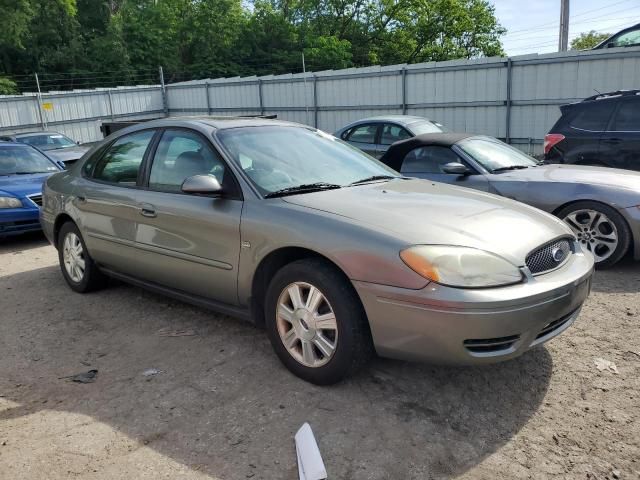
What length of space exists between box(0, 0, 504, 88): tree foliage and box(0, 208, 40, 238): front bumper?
3086 cm

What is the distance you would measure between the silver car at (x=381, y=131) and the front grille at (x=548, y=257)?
630 centimetres

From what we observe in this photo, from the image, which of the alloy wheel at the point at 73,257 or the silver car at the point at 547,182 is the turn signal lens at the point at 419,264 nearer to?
the silver car at the point at 547,182

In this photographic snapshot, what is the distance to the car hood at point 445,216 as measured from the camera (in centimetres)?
293

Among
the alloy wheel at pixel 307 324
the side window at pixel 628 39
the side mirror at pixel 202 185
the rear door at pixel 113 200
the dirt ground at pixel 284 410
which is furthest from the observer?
the side window at pixel 628 39

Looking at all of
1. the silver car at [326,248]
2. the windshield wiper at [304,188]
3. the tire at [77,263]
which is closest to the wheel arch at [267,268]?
the silver car at [326,248]

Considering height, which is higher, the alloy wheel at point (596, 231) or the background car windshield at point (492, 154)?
the background car windshield at point (492, 154)

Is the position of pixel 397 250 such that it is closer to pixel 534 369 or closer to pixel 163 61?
pixel 534 369

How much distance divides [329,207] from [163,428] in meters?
1.50

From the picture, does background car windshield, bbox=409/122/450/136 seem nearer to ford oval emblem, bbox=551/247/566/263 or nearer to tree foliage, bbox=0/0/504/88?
ford oval emblem, bbox=551/247/566/263

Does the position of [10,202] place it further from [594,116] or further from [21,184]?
[594,116]

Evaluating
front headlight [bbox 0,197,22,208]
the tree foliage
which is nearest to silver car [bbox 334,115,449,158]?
front headlight [bbox 0,197,22,208]

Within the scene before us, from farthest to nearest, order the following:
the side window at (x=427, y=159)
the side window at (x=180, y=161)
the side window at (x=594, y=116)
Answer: the side window at (x=594, y=116), the side window at (x=427, y=159), the side window at (x=180, y=161)

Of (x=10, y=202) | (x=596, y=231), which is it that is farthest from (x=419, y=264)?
(x=10, y=202)

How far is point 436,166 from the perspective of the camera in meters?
6.35
